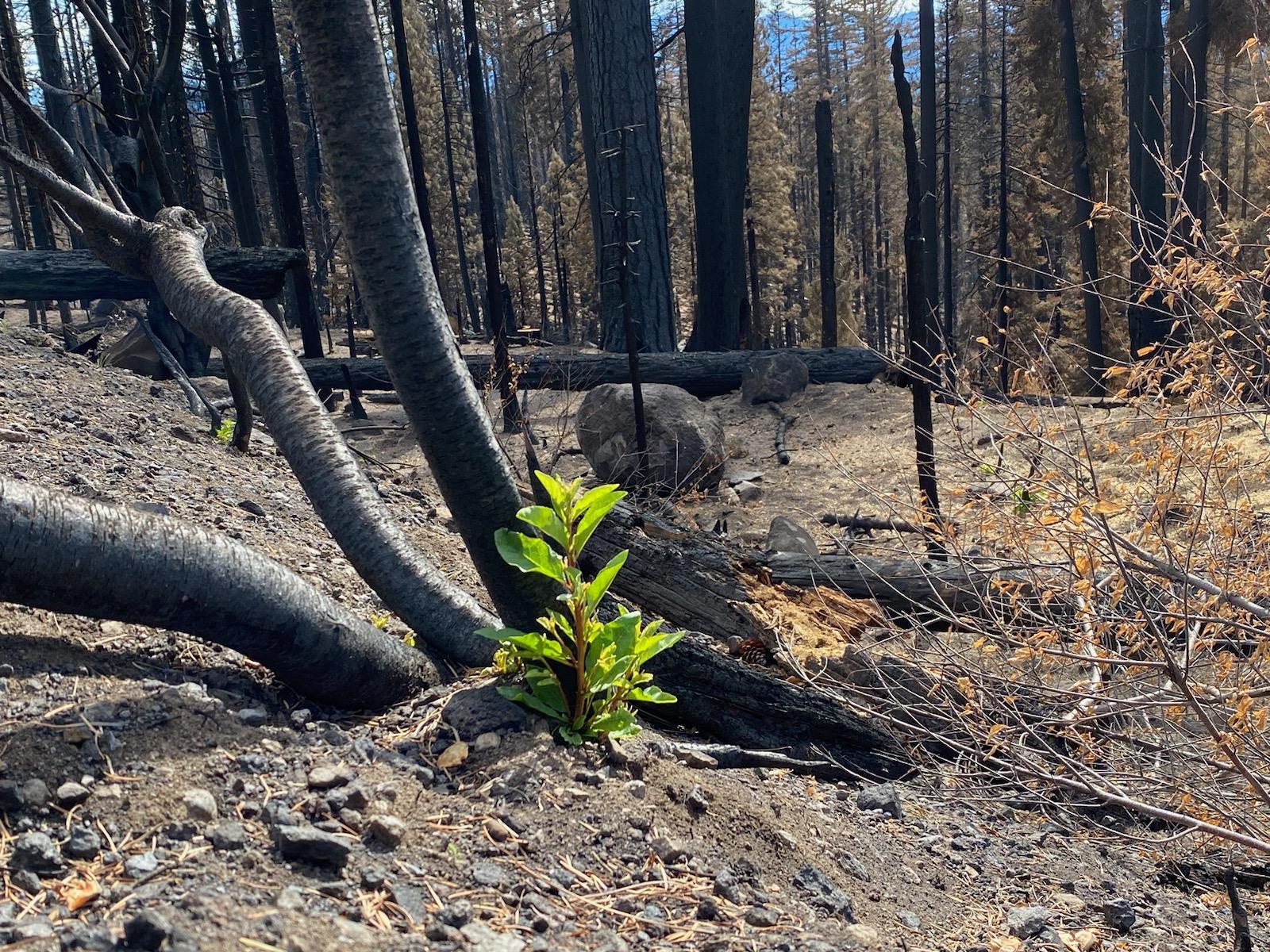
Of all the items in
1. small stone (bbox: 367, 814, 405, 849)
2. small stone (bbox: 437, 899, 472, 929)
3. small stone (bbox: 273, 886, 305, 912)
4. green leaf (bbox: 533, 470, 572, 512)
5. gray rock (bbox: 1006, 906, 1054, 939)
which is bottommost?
gray rock (bbox: 1006, 906, 1054, 939)

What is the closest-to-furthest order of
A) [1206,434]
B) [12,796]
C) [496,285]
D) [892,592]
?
[12,796] < [1206,434] < [892,592] < [496,285]

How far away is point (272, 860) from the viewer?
183cm

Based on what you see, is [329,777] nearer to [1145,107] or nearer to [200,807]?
[200,807]

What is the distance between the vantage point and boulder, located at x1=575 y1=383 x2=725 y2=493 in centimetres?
943

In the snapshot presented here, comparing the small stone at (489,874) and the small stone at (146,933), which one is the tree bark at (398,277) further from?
the small stone at (146,933)

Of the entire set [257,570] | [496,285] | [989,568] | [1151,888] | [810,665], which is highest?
[496,285]

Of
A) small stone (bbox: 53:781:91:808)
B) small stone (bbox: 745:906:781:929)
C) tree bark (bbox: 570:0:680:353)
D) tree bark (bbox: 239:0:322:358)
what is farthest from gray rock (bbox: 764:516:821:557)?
tree bark (bbox: 239:0:322:358)

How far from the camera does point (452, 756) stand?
2.42 m

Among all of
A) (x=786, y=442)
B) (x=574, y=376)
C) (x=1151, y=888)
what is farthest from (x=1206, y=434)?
(x=574, y=376)

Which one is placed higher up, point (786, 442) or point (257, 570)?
point (257, 570)

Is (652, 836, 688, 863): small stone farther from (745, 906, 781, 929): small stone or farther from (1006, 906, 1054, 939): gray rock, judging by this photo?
(1006, 906, 1054, 939): gray rock

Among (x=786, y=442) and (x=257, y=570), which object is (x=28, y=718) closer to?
(x=257, y=570)

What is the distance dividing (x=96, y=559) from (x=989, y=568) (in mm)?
2891

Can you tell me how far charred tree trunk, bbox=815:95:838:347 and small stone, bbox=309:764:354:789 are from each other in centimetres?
1688
